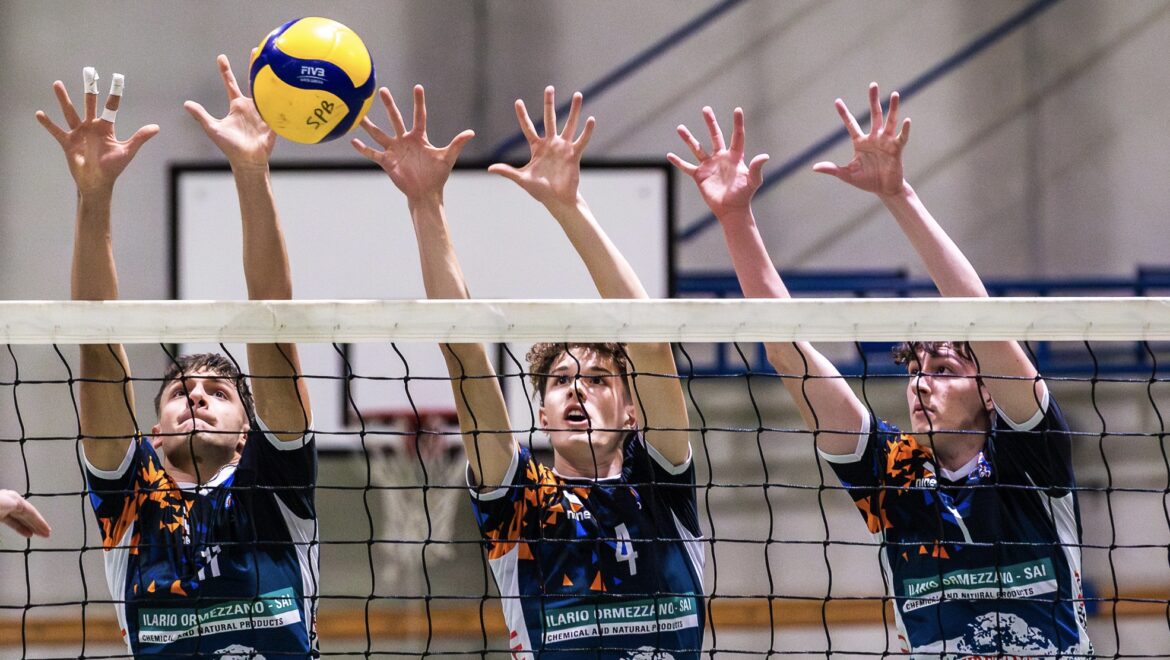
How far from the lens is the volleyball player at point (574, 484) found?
2.78m

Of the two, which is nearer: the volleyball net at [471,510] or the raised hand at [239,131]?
the raised hand at [239,131]

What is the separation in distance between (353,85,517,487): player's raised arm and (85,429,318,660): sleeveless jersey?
0.40 m

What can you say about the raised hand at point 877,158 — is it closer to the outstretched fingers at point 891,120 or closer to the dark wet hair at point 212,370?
the outstretched fingers at point 891,120

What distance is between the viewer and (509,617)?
286cm

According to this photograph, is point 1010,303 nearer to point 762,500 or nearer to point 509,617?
point 509,617

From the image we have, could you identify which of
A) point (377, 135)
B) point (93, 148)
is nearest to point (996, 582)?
point (377, 135)

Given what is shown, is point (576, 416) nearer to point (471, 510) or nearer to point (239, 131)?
point (239, 131)

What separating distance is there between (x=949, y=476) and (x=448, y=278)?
138cm

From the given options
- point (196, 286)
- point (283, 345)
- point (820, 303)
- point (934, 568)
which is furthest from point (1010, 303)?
point (196, 286)

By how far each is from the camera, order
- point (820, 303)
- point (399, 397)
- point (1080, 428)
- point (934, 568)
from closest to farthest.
Result: point (820, 303) < point (934, 568) < point (399, 397) < point (1080, 428)

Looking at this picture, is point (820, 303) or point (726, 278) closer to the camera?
point (820, 303)

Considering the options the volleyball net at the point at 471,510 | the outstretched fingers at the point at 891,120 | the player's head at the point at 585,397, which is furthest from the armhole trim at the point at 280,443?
the volleyball net at the point at 471,510

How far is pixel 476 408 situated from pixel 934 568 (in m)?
1.21

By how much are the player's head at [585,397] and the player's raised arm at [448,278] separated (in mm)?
131
